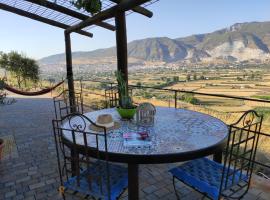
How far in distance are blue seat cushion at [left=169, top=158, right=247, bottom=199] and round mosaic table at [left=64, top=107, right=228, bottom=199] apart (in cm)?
26

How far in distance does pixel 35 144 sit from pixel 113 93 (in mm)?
1533

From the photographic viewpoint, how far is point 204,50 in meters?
85.6

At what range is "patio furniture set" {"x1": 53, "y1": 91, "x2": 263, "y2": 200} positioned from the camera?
1.31 m

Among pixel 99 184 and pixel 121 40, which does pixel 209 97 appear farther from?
pixel 99 184

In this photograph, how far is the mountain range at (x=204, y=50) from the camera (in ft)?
250

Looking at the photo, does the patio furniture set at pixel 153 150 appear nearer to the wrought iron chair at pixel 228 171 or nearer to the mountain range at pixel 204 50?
the wrought iron chair at pixel 228 171

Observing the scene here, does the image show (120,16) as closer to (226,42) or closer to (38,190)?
(38,190)

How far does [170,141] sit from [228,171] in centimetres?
41

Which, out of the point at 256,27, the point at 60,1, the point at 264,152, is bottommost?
the point at 264,152

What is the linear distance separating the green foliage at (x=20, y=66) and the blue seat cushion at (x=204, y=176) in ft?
33.9

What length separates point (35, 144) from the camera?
3576 mm

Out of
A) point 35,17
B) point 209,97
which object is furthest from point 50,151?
point 209,97

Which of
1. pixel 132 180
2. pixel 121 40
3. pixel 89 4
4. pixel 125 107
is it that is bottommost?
pixel 132 180

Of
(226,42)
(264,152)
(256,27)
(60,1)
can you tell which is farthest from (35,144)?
(256,27)
